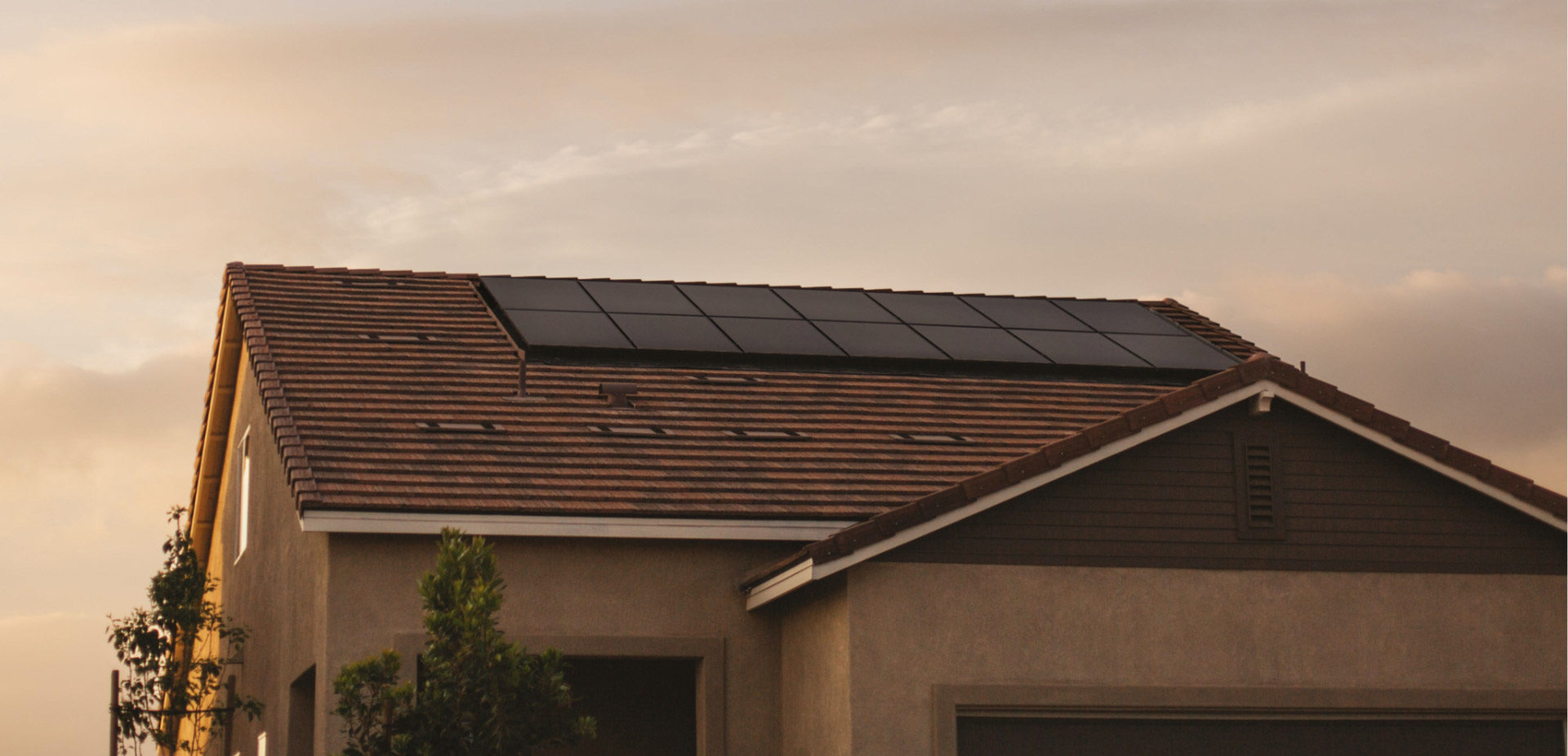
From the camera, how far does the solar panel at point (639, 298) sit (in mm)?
20797

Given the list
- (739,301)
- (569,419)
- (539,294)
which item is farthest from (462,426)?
(739,301)

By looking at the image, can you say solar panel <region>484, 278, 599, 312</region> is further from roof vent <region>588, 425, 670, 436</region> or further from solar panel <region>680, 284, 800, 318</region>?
roof vent <region>588, 425, 670, 436</region>

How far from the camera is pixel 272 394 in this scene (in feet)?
54.0

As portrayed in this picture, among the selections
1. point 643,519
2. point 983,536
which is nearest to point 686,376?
point 643,519

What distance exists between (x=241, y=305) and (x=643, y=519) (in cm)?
691

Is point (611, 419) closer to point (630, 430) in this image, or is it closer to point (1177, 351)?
point (630, 430)

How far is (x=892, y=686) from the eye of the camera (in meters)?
13.5

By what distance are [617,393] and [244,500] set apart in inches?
224

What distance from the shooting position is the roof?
14.5 m

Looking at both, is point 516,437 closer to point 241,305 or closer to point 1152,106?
point 241,305

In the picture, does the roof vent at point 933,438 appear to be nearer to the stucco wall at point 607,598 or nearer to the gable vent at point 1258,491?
the stucco wall at point 607,598

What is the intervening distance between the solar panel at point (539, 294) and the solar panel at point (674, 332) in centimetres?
69

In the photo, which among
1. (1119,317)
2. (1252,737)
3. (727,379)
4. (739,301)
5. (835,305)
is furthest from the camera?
(1119,317)

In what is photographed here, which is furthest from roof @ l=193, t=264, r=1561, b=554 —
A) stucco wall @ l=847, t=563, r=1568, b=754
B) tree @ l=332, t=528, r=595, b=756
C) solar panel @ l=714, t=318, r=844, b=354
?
tree @ l=332, t=528, r=595, b=756
